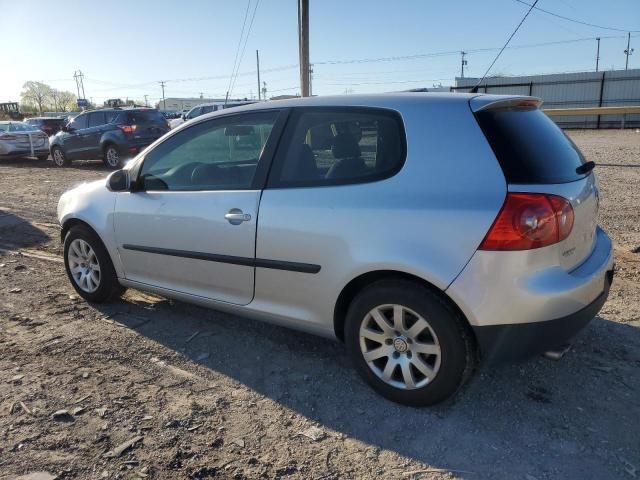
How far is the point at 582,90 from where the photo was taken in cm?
3166

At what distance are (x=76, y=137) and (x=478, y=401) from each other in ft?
51.1

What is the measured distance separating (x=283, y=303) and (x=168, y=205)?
1140mm

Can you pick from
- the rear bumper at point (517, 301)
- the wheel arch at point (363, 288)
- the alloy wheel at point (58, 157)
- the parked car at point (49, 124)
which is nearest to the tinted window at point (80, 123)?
the alloy wheel at point (58, 157)

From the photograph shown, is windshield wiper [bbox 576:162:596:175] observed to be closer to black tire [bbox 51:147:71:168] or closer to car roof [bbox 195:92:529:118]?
car roof [bbox 195:92:529:118]

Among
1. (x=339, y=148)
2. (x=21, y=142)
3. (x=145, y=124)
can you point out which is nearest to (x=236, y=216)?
(x=339, y=148)

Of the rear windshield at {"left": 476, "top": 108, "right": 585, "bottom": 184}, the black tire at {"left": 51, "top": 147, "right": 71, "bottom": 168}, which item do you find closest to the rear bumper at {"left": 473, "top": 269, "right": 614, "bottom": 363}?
the rear windshield at {"left": 476, "top": 108, "right": 585, "bottom": 184}

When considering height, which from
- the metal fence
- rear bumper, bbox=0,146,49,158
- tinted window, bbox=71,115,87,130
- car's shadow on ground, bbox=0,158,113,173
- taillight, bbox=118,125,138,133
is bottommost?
car's shadow on ground, bbox=0,158,113,173

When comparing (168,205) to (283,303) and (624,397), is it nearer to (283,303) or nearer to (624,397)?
(283,303)

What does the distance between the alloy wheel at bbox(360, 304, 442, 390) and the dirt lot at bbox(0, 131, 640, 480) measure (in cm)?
19

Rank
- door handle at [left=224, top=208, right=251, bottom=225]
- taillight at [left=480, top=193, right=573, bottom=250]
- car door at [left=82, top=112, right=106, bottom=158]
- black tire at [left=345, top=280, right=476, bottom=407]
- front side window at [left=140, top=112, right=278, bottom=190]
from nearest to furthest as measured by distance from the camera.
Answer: taillight at [left=480, top=193, right=573, bottom=250] → black tire at [left=345, top=280, right=476, bottom=407] → door handle at [left=224, top=208, right=251, bottom=225] → front side window at [left=140, top=112, right=278, bottom=190] → car door at [left=82, top=112, right=106, bottom=158]

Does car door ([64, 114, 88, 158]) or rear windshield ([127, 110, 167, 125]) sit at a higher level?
rear windshield ([127, 110, 167, 125])

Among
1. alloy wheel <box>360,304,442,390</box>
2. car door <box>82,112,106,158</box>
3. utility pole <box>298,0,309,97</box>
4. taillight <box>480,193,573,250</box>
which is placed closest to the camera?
taillight <box>480,193,573,250</box>

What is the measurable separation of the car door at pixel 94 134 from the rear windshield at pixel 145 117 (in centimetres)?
107

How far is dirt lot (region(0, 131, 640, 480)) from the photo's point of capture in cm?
249
